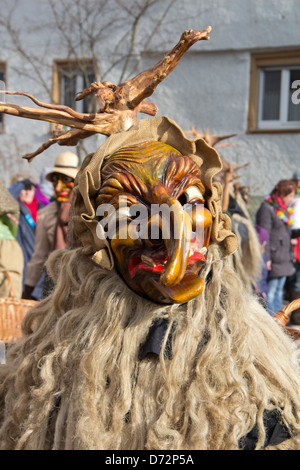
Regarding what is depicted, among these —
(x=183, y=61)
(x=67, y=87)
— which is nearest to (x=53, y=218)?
(x=67, y=87)

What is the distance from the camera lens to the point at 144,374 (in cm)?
175

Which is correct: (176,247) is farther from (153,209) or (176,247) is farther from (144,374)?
(144,374)

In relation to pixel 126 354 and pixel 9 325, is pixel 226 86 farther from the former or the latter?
pixel 126 354

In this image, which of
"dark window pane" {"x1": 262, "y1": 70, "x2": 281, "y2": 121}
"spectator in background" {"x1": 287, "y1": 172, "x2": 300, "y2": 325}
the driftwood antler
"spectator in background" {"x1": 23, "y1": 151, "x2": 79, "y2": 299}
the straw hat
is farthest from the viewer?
"dark window pane" {"x1": 262, "y1": 70, "x2": 281, "y2": 121}

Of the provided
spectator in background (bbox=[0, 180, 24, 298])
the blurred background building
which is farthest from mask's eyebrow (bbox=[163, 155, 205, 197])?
the blurred background building

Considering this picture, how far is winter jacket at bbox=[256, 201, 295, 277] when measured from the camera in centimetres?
651

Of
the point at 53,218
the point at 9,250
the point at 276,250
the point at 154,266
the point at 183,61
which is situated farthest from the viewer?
the point at 183,61

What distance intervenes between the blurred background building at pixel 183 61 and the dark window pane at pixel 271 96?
0.7 inches

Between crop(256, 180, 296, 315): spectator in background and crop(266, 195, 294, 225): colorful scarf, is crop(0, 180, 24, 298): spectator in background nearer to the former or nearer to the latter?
crop(256, 180, 296, 315): spectator in background

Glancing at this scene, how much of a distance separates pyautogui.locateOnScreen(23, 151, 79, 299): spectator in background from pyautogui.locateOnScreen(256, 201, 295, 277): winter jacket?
236 cm

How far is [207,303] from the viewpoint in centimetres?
187

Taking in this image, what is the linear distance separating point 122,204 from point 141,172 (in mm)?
117

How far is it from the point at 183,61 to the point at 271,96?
1.59 metres

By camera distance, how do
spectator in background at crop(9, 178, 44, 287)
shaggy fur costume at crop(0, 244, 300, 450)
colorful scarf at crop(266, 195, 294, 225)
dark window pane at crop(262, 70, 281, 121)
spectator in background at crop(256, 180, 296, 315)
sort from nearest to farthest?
shaggy fur costume at crop(0, 244, 300, 450), spectator in background at crop(9, 178, 44, 287), spectator in background at crop(256, 180, 296, 315), colorful scarf at crop(266, 195, 294, 225), dark window pane at crop(262, 70, 281, 121)
